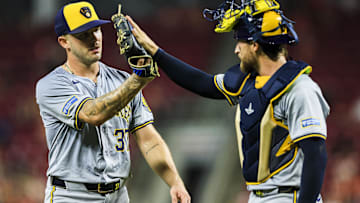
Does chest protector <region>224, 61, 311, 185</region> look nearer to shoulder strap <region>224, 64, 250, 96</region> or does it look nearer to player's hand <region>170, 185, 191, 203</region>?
shoulder strap <region>224, 64, 250, 96</region>

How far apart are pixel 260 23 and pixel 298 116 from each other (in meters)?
0.62

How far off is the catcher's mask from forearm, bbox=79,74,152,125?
62 centimetres

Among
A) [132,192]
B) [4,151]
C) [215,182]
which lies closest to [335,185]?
[215,182]

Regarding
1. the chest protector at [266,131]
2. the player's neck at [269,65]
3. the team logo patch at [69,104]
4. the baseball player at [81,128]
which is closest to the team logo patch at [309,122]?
the chest protector at [266,131]

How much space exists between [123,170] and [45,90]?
0.76 m

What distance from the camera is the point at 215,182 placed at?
10.1 metres

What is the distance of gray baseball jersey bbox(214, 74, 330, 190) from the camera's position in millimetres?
2957

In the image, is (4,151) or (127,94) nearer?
(127,94)

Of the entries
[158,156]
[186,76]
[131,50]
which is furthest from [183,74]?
[158,156]

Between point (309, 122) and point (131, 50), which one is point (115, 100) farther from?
point (309, 122)

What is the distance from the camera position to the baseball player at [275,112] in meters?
2.96

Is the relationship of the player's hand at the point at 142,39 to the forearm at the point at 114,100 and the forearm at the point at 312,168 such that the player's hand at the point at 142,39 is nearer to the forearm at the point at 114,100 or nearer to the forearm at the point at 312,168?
the forearm at the point at 114,100

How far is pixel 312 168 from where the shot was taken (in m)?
2.93

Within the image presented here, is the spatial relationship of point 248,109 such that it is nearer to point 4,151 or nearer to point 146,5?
point 4,151
